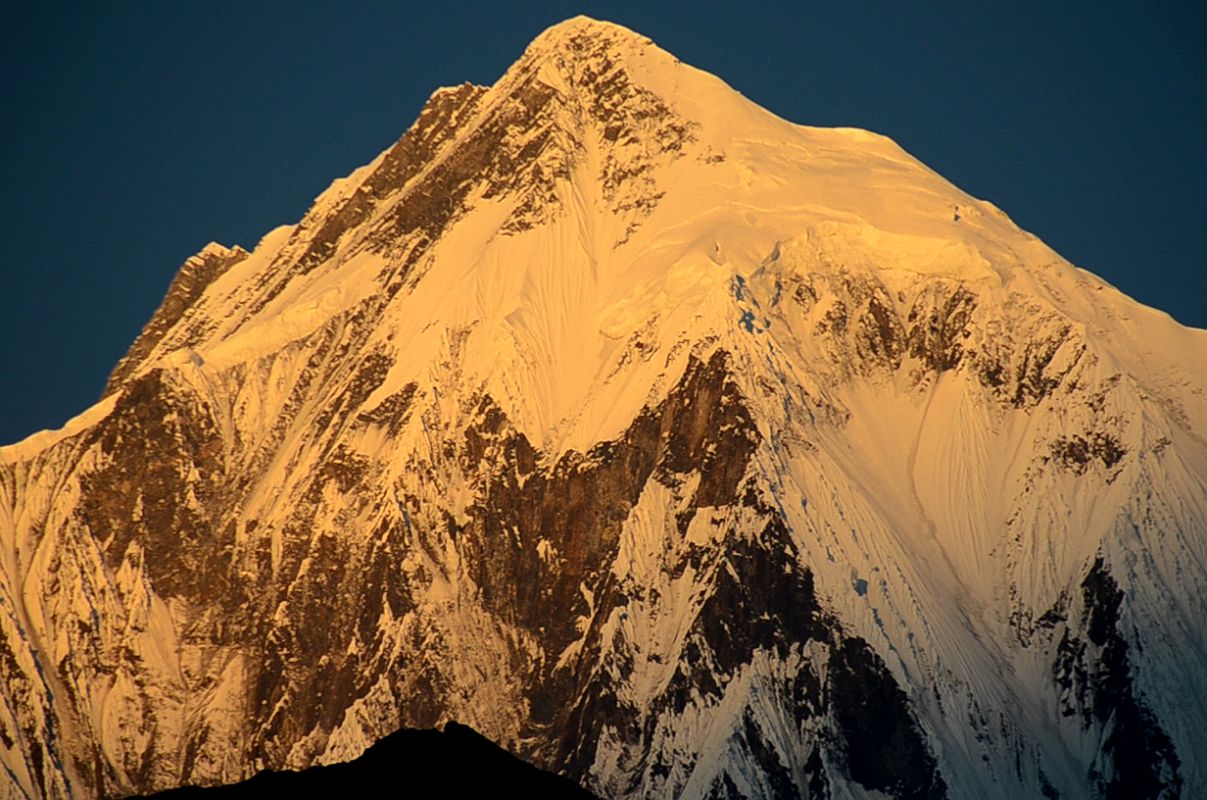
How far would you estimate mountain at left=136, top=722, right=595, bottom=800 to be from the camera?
124 m

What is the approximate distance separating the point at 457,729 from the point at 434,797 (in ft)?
22.2

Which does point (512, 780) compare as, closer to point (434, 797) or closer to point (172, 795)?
point (434, 797)

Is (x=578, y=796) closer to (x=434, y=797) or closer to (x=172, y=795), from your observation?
(x=434, y=797)

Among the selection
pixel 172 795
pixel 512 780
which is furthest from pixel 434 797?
pixel 172 795

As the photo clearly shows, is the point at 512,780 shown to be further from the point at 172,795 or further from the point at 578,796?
the point at 172,795

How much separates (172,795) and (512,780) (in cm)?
1316

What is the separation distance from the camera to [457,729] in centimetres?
12962

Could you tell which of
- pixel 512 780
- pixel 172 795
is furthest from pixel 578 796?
pixel 172 795

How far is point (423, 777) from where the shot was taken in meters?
125

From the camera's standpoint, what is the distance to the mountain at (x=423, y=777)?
12388cm

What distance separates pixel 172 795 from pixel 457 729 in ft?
33.0

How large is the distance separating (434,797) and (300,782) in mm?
5532

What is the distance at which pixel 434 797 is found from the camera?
123062mm

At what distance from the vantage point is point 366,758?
128875 millimetres
